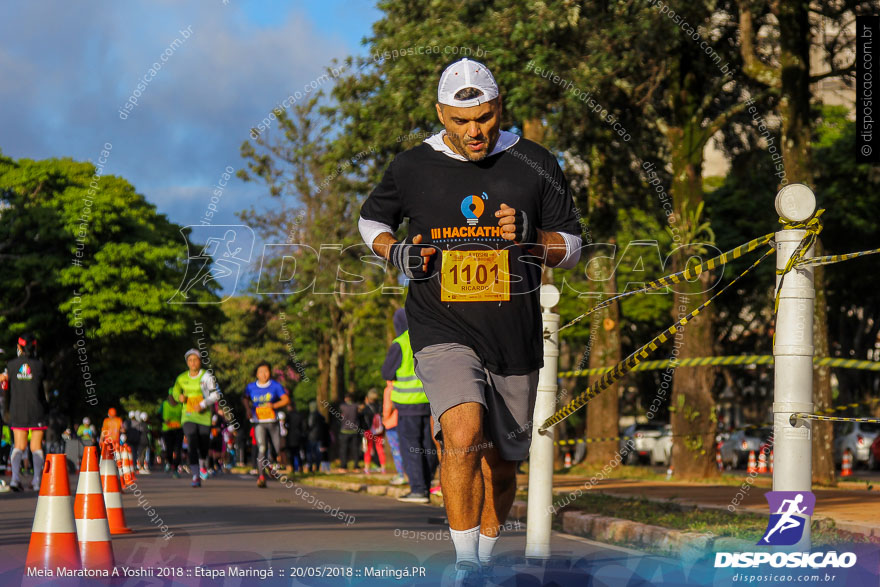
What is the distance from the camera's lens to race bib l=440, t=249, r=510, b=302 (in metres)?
5.61

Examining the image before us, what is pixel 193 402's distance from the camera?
55.9ft

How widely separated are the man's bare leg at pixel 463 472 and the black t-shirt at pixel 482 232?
29cm

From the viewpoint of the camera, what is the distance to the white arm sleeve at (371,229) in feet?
19.7

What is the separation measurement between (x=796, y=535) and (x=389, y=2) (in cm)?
1869

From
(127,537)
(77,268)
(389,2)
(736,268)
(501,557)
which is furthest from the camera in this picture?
(77,268)

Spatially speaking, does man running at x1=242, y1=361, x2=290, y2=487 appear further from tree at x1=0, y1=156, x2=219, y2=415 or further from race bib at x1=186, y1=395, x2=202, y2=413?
tree at x1=0, y1=156, x2=219, y2=415

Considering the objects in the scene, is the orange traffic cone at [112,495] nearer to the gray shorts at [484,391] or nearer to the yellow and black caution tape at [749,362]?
the yellow and black caution tape at [749,362]

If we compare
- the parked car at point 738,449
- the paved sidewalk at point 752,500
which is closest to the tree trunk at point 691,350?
the paved sidewalk at point 752,500

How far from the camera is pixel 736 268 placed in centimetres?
3762

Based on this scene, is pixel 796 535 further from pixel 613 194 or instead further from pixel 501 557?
pixel 613 194

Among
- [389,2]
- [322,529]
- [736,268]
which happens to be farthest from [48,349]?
[322,529]

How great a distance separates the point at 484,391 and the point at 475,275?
486 mm

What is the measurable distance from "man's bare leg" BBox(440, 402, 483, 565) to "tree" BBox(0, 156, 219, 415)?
38.0 meters

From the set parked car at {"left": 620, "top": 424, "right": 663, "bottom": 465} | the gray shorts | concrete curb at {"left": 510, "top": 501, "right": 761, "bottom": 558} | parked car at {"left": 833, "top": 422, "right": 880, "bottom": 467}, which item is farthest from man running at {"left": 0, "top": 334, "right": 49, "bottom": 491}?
parked car at {"left": 620, "top": 424, "right": 663, "bottom": 465}
